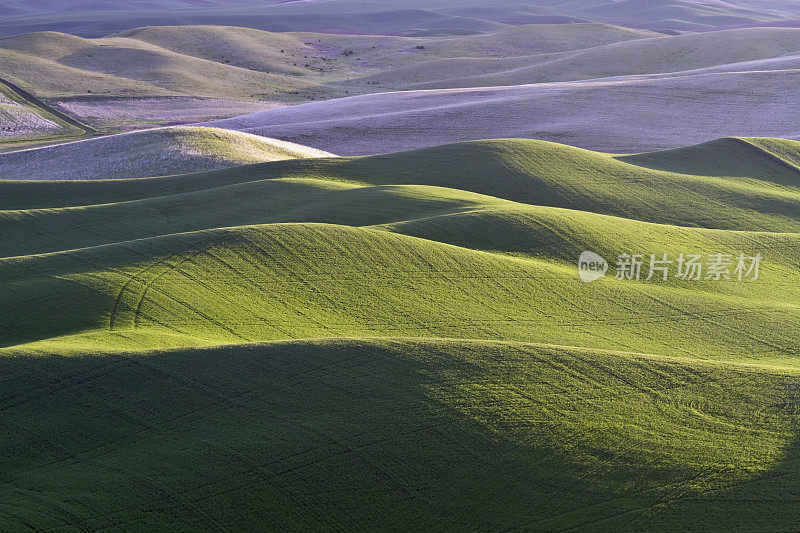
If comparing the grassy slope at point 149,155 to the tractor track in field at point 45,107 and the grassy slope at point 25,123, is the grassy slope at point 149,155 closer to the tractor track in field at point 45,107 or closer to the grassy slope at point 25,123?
the grassy slope at point 25,123

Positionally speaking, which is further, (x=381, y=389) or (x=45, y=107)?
(x=45, y=107)

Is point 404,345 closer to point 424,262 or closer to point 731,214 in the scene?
point 424,262

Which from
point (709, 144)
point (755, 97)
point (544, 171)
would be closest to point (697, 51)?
point (755, 97)

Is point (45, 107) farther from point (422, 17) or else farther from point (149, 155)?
point (422, 17)

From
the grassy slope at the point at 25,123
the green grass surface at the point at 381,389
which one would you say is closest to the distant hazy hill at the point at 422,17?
the grassy slope at the point at 25,123

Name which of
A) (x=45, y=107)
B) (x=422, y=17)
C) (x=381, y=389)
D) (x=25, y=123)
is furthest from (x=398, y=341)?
(x=422, y=17)

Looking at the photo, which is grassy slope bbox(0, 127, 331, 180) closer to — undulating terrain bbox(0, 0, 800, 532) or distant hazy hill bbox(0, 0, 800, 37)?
undulating terrain bbox(0, 0, 800, 532)
